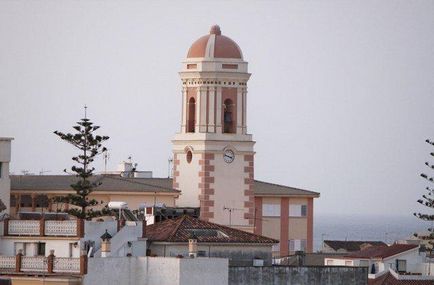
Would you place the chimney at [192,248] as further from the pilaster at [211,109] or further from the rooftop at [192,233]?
the pilaster at [211,109]

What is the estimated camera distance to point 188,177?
402ft

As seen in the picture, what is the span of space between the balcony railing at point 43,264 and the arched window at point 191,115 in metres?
37.3

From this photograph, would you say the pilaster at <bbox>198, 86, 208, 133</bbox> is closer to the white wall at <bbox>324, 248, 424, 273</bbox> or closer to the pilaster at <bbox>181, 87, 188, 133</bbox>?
the pilaster at <bbox>181, 87, 188, 133</bbox>

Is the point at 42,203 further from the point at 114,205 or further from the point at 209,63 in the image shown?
the point at 114,205

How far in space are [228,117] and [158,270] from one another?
37562 millimetres

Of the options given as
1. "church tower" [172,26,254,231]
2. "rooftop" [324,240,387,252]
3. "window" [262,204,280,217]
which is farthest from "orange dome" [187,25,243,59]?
"rooftop" [324,240,387,252]

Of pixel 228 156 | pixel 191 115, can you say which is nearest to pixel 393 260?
pixel 228 156

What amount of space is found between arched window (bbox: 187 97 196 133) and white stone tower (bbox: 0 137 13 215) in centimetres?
967

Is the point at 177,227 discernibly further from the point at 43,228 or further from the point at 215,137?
the point at 215,137

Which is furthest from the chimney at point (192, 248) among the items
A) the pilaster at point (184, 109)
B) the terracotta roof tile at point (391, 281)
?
the pilaster at point (184, 109)

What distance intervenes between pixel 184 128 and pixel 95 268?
3925 centimetres

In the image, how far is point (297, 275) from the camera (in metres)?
90.9

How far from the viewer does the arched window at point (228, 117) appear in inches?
4798

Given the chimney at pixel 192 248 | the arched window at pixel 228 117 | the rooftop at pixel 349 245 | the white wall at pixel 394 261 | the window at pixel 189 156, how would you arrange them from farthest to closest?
the rooftop at pixel 349 245 < the window at pixel 189 156 < the arched window at pixel 228 117 < the white wall at pixel 394 261 < the chimney at pixel 192 248
